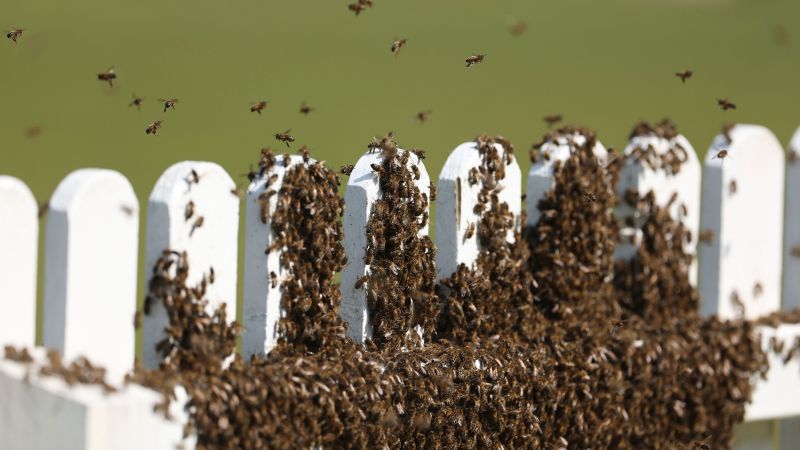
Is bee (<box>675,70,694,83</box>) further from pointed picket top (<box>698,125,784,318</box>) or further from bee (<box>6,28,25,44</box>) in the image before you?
bee (<box>6,28,25,44</box>)

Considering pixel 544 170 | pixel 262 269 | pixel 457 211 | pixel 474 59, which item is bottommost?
pixel 262 269

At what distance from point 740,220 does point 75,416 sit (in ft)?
12.1

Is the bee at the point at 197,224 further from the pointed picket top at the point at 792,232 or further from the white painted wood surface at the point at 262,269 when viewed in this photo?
the pointed picket top at the point at 792,232

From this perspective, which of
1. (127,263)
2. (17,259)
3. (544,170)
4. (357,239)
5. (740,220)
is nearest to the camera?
(17,259)

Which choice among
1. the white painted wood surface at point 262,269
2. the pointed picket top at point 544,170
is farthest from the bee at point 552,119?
the white painted wood surface at point 262,269

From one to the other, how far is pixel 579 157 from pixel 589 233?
0.34 meters

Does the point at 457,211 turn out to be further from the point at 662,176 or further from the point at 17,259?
the point at 17,259

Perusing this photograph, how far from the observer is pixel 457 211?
4.74 meters

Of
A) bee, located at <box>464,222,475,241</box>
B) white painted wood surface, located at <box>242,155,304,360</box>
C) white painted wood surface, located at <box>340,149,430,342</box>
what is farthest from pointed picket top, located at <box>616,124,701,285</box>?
white painted wood surface, located at <box>242,155,304,360</box>

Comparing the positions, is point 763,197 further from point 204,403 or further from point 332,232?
point 204,403

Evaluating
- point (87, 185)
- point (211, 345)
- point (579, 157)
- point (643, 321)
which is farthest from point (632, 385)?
point (87, 185)

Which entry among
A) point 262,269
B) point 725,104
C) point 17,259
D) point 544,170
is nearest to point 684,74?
point 725,104

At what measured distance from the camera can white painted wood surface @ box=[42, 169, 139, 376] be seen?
385cm

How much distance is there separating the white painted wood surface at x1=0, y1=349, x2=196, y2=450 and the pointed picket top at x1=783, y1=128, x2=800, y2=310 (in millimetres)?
3849
